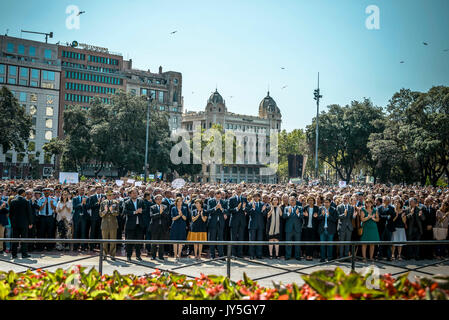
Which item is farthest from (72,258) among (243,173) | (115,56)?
(243,173)

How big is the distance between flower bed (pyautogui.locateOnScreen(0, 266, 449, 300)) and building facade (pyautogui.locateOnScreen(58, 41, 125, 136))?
316 feet

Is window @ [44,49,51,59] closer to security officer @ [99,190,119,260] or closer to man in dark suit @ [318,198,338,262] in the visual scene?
security officer @ [99,190,119,260]

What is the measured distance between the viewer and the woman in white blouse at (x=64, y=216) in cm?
1393

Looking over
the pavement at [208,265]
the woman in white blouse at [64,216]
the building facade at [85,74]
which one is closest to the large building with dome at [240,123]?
the building facade at [85,74]

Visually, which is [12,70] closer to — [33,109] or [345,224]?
Result: [33,109]

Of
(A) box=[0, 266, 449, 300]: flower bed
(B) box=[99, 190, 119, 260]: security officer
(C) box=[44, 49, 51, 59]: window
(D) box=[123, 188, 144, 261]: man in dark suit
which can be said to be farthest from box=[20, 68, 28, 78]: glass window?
(A) box=[0, 266, 449, 300]: flower bed

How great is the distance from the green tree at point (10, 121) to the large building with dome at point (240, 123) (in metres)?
75.6

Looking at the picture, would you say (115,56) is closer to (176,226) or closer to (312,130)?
(312,130)

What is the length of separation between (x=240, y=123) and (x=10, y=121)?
106874 millimetres

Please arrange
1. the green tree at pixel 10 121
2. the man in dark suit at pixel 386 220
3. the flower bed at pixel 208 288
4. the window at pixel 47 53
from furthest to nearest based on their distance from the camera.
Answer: the window at pixel 47 53
the green tree at pixel 10 121
the man in dark suit at pixel 386 220
the flower bed at pixel 208 288

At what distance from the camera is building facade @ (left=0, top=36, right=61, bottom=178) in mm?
84500

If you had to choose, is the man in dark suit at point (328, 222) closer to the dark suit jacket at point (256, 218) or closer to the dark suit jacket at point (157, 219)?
the dark suit jacket at point (256, 218)

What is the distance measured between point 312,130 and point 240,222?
51.4 m
